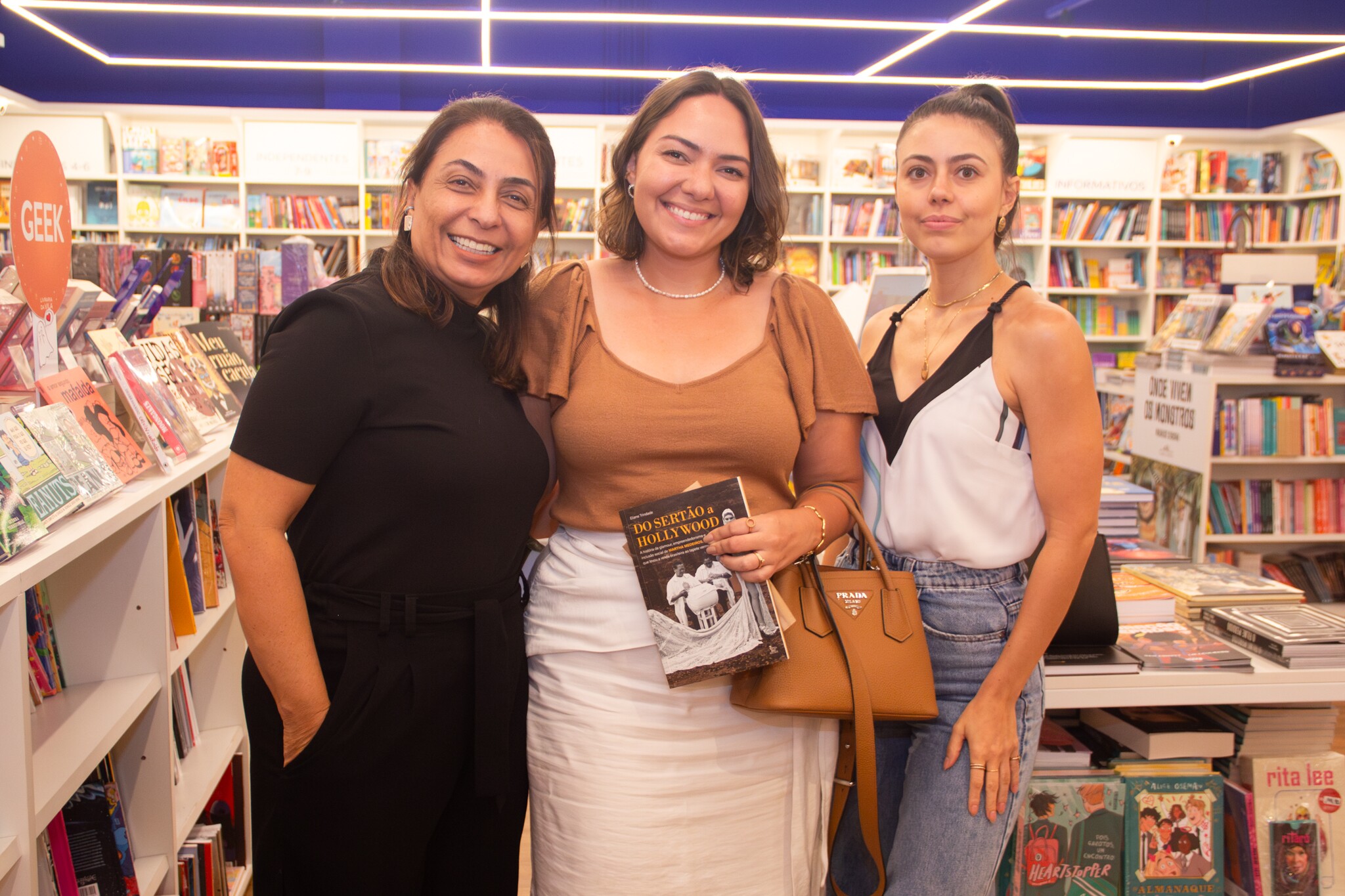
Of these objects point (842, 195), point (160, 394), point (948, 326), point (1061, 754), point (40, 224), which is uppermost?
point (842, 195)

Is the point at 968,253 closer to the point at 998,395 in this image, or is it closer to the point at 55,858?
the point at 998,395

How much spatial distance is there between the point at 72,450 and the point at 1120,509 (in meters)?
2.43

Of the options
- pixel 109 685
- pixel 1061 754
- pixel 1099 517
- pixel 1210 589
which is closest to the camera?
pixel 109 685

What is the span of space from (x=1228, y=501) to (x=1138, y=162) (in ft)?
14.0

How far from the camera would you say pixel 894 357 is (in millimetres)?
1600

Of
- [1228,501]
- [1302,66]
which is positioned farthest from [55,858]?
[1302,66]

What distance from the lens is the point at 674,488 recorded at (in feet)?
4.65

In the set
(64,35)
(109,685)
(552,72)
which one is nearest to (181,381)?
(109,685)

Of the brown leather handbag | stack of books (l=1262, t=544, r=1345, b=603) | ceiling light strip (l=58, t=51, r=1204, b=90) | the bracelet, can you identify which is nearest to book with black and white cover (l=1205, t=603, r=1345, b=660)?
the brown leather handbag

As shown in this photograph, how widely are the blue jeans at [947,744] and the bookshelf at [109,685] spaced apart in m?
1.17

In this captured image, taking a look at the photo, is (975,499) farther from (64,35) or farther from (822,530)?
(64,35)

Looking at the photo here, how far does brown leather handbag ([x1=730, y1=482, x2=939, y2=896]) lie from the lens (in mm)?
1342

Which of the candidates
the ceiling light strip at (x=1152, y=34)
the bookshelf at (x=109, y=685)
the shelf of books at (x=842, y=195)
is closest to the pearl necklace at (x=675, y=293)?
the bookshelf at (x=109, y=685)

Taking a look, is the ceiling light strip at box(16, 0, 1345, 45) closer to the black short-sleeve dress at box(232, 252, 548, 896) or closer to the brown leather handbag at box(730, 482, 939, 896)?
the black short-sleeve dress at box(232, 252, 548, 896)
